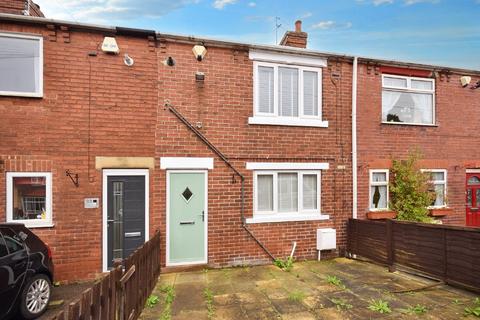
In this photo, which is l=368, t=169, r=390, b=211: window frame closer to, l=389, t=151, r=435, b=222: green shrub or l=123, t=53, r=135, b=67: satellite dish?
l=389, t=151, r=435, b=222: green shrub

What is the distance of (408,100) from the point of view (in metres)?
8.95

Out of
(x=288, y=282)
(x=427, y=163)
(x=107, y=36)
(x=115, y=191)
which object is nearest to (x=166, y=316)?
(x=288, y=282)

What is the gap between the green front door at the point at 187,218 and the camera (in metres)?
6.89

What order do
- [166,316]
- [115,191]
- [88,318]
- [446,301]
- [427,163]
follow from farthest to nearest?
[427,163], [115,191], [446,301], [166,316], [88,318]

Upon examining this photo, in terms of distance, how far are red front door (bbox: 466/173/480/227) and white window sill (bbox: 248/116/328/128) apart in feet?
18.8

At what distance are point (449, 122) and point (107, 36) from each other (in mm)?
10299

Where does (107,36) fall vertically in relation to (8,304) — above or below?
above

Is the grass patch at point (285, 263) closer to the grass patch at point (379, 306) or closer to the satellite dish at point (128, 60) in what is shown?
the grass patch at point (379, 306)

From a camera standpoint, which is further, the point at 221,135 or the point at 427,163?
the point at 427,163

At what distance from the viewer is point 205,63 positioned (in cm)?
723

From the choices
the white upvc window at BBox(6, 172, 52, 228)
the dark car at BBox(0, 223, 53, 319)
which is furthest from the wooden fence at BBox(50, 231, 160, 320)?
the white upvc window at BBox(6, 172, 52, 228)

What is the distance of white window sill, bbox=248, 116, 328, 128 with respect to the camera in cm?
747

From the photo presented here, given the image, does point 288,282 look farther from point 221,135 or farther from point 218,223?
point 221,135

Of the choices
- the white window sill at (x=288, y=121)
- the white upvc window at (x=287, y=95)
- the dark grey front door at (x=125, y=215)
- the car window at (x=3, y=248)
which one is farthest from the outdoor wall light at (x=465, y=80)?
the car window at (x=3, y=248)
